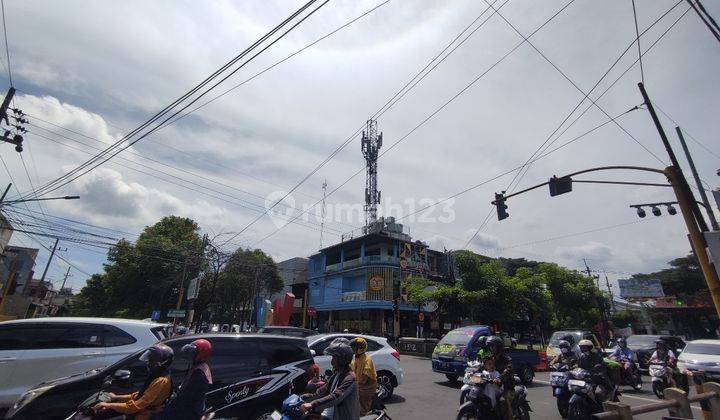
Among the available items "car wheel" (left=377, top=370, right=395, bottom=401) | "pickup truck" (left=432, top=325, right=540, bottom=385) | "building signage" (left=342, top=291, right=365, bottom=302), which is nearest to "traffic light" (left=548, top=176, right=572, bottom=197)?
"pickup truck" (left=432, top=325, right=540, bottom=385)

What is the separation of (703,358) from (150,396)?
16.5 m

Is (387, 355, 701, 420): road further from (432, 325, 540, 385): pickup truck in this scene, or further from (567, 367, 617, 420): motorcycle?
(567, 367, 617, 420): motorcycle

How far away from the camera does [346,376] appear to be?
375 centimetres

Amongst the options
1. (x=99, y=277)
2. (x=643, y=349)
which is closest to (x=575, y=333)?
(x=643, y=349)

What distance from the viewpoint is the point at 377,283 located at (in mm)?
31938

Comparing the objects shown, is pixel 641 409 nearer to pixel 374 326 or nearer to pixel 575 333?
pixel 575 333

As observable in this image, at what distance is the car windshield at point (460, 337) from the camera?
12.1m

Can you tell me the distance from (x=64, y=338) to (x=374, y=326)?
2757cm

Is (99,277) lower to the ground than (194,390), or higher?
higher

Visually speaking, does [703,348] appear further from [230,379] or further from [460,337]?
[230,379]

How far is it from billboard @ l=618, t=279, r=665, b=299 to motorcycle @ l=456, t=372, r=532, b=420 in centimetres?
5723

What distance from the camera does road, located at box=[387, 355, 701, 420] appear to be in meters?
7.80

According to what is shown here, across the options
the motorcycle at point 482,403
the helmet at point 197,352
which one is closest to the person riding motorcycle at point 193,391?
the helmet at point 197,352

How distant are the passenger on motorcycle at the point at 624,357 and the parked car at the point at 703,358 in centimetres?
128
